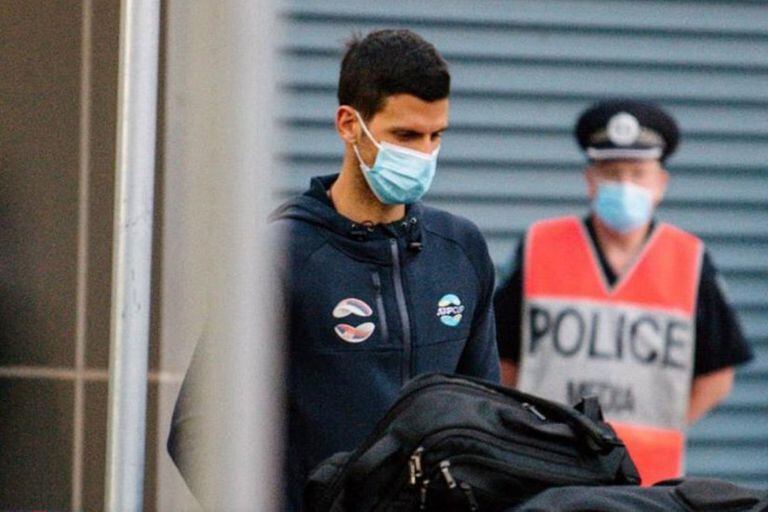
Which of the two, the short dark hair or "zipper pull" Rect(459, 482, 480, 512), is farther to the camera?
the short dark hair

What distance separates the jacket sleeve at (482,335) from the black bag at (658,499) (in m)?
0.67

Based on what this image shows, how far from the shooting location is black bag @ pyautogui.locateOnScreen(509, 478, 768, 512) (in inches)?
106

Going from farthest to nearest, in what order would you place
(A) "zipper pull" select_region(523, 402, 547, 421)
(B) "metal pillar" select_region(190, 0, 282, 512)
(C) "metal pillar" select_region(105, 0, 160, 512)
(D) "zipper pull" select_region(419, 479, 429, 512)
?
(A) "zipper pull" select_region(523, 402, 547, 421) < (D) "zipper pull" select_region(419, 479, 429, 512) < (C) "metal pillar" select_region(105, 0, 160, 512) < (B) "metal pillar" select_region(190, 0, 282, 512)

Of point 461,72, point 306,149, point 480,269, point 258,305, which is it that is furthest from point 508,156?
point 258,305

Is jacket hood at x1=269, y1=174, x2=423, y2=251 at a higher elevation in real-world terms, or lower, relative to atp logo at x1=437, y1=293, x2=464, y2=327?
higher

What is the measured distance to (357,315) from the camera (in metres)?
3.25

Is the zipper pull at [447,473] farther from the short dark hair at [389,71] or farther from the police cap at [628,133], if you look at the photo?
the police cap at [628,133]

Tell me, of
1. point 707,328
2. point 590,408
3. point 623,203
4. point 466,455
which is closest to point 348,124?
point 590,408

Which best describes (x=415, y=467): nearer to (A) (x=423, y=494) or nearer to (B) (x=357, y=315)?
(A) (x=423, y=494)

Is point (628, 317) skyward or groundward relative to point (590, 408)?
groundward

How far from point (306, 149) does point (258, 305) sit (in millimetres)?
5048

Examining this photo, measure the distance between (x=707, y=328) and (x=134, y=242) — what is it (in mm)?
3059

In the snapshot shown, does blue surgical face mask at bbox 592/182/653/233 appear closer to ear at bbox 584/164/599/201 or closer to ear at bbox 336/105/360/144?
ear at bbox 584/164/599/201

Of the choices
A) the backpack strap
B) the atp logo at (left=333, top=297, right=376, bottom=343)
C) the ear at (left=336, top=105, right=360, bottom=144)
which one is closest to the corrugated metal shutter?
the ear at (left=336, top=105, right=360, bottom=144)
